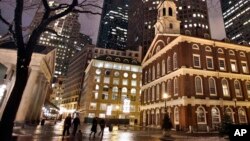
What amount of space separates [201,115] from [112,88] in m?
42.3

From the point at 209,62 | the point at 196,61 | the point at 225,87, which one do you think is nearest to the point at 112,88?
the point at 196,61

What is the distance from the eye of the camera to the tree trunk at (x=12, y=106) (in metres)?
7.77

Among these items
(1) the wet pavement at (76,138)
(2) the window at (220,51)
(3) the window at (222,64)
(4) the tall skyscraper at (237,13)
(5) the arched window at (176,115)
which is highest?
(2) the window at (220,51)

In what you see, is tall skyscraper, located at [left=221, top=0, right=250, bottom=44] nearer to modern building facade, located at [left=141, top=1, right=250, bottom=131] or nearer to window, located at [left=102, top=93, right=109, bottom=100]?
modern building facade, located at [left=141, top=1, right=250, bottom=131]

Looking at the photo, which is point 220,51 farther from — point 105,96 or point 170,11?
point 105,96

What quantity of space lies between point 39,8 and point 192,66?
2778 cm

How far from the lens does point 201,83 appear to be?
31.9 metres

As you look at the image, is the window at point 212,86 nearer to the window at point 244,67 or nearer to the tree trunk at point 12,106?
the window at point 244,67

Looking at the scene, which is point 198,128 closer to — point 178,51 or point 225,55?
point 178,51

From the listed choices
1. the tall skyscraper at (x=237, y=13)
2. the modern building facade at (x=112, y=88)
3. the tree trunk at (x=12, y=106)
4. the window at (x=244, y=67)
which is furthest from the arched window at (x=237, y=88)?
the modern building facade at (x=112, y=88)

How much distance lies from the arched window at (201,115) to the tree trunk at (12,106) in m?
27.3

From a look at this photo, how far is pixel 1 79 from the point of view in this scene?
28969 millimetres

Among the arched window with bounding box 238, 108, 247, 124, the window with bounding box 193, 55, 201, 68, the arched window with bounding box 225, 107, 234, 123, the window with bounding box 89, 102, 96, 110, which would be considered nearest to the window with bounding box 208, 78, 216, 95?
the window with bounding box 193, 55, 201, 68

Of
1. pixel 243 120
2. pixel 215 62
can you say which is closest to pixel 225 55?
pixel 215 62
